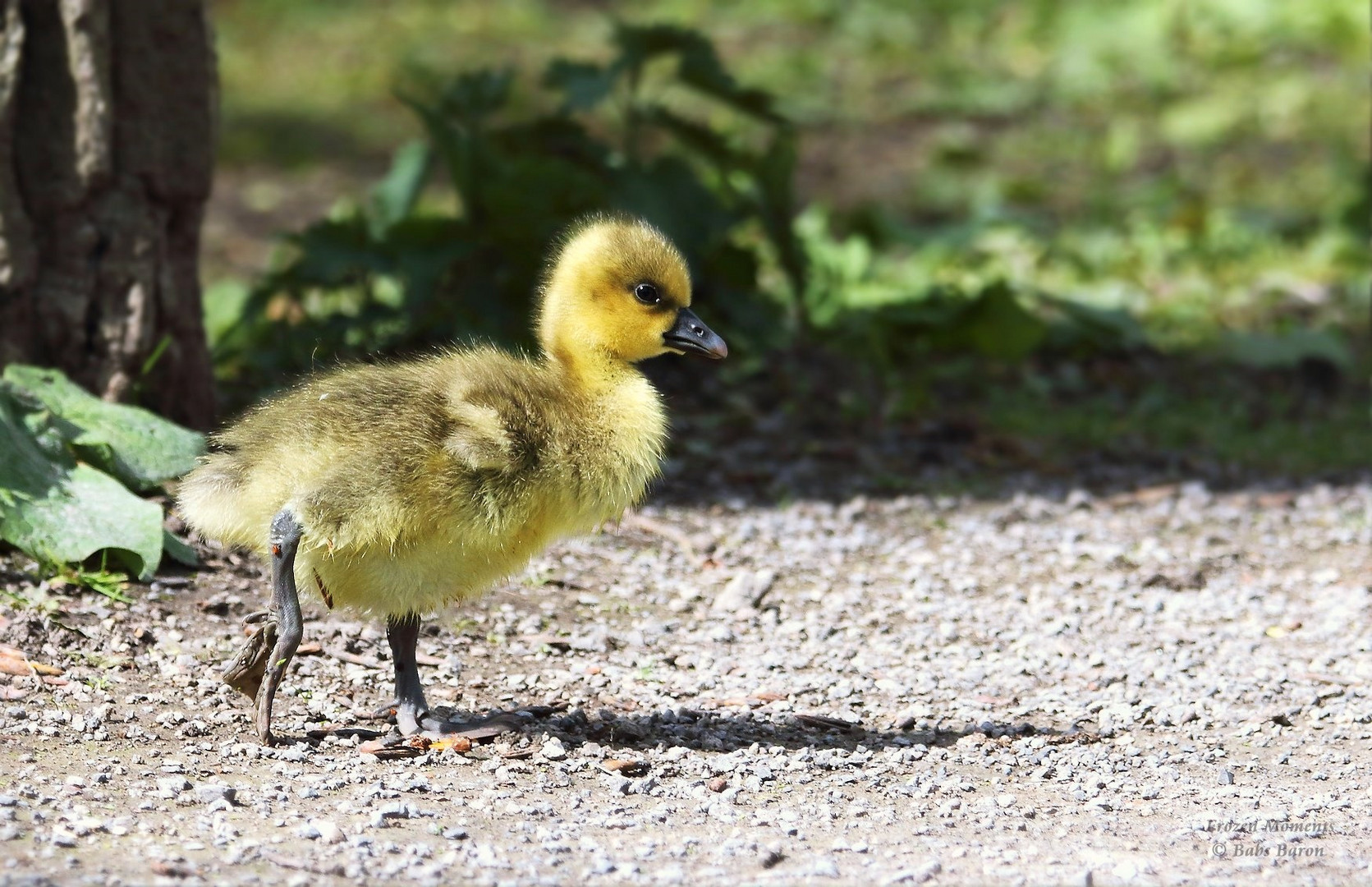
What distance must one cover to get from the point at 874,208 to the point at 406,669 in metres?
5.96

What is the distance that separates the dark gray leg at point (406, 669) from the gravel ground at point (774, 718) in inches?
6.7

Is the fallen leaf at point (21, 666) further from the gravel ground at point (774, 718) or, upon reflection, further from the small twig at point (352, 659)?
the small twig at point (352, 659)

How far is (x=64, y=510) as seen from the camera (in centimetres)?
492

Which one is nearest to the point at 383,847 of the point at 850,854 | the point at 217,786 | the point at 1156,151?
Result: the point at 217,786

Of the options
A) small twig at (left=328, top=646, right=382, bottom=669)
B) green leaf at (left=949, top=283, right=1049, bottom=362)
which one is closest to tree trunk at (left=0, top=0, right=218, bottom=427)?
small twig at (left=328, top=646, right=382, bottom=669)

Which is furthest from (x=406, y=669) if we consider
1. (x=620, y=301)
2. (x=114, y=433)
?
(x=114, y=433)

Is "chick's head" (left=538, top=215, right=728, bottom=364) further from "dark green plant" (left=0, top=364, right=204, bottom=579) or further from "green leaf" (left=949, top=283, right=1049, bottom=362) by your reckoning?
"green leaf" (left=949, top=283, right=1049, bottom=362)

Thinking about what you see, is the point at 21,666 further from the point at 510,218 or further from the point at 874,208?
the point at 874,208

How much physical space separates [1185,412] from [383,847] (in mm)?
5434

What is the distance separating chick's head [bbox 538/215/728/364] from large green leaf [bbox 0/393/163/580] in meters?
1.37

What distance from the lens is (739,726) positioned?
4.56m

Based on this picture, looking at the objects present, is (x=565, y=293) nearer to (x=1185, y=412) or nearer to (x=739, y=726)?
(x=739, y=726)

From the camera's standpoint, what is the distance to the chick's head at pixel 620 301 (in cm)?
448

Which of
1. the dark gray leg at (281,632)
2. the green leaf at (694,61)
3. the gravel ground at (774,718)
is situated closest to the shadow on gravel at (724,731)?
the gravel ground at (774,718)
